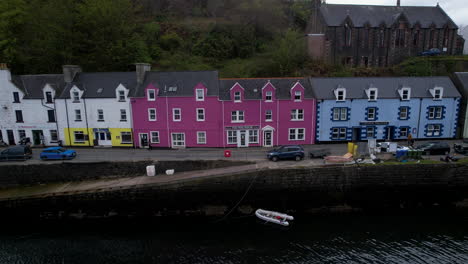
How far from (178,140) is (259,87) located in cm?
1049

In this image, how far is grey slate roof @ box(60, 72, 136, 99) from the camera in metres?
32.2

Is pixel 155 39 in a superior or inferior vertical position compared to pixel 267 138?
superior

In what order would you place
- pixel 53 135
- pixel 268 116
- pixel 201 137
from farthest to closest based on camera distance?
pixel 53 135, pixel 201 137, pixel 268 116

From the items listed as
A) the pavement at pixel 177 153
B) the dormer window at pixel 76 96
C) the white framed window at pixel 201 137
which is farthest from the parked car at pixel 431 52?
the dormer window at pixel 76 96

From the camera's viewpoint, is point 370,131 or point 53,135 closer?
point 370,131

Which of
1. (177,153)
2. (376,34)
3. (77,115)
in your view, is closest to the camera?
(177,153)

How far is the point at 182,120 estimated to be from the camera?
31.4 metres

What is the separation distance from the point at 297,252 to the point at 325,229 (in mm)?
3741

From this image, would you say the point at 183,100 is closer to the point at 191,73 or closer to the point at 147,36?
the point at 191,73

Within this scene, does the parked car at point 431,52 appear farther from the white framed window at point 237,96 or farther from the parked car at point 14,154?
the parked car at point 14,154

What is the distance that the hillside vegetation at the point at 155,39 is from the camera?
40.4 metres

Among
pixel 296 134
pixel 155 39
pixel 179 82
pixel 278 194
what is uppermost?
pixel 155 39

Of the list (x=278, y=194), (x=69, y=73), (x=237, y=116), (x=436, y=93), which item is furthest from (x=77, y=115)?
(x=436, y=93)

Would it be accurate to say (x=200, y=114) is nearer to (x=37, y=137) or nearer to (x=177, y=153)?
(x=177, y=153)
